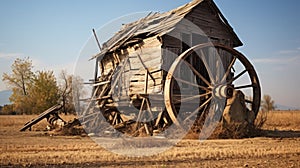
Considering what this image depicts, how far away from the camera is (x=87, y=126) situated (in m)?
16.6

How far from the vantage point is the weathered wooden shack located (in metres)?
13.9

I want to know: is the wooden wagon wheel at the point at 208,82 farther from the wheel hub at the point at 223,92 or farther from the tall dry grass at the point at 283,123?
the tall dry grass at the point at 283,123

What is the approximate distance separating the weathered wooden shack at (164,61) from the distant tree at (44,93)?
26310 millimetres

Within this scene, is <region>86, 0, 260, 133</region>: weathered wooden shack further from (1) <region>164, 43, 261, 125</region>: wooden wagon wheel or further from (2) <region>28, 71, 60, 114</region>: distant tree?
(2) <region>28, 71, 60, 114</region>: distant tree

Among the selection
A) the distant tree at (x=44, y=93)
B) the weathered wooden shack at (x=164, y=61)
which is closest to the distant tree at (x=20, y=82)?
the distant tree at (x=44, y=93)

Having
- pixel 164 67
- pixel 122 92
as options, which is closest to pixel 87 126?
pixel 122 92

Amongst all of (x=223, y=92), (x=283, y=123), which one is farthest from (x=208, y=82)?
(x=283, y=123)

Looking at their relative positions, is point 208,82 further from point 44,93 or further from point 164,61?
point 44,93

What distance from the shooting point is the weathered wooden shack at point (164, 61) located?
13891 mm

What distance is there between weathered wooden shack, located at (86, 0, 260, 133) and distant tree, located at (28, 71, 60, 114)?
86.3 feet

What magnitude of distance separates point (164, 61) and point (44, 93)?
3146 cm

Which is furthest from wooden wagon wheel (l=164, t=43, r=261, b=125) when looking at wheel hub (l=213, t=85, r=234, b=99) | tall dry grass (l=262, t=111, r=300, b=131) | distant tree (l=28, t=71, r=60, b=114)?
→ distant tree (l=28, t=71, r=60, b=114)

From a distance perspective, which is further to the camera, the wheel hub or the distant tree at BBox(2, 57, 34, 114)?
the distant tree at BBox(2, 57, 34, 114)

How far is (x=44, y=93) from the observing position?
140ft
